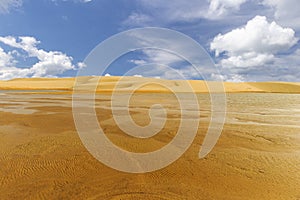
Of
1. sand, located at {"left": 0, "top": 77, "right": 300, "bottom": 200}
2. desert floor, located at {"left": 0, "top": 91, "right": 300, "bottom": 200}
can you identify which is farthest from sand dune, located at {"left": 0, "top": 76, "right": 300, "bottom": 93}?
desert floor, located at {"left": 0, "top": 91, "right": 300, "bottom": 200}

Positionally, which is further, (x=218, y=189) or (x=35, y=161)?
(x=35, y=161)

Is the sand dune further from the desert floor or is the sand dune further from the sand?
the desert floor

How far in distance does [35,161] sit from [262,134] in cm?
1023

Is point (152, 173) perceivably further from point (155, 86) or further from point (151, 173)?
point (155, 86)

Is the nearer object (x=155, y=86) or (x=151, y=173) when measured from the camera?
(x=151, y=173)

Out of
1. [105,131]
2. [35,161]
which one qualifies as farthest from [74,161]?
[105,131]

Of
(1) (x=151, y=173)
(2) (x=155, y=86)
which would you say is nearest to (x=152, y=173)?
(1) (x=151, y=173)

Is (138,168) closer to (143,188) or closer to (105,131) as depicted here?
(143,188)

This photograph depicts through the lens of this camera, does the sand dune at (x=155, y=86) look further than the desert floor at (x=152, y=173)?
Yes

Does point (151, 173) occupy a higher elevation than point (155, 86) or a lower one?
lower

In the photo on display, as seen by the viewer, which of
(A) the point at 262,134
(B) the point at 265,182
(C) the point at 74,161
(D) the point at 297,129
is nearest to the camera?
(B) the point at 265,182

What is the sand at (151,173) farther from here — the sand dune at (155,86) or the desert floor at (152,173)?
the sand dune at (155,86)

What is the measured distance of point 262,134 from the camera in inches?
412

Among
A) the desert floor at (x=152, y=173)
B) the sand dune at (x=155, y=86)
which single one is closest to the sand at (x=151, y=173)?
the desert floor at (x=152, y=173)
